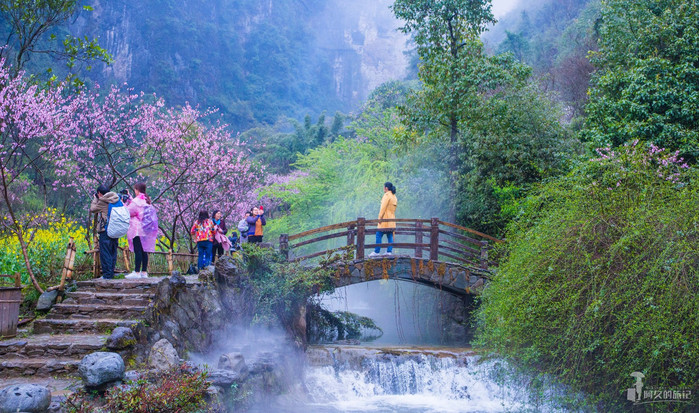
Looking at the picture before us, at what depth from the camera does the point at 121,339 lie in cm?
725

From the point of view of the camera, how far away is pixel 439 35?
55.6ft

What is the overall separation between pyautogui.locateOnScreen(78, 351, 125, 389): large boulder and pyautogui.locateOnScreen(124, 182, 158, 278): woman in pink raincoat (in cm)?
319

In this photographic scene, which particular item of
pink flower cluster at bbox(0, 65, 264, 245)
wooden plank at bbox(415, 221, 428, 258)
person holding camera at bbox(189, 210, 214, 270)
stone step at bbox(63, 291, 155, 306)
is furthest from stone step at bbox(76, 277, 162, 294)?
wooden plank at bbox(415, 221, 428, 258)

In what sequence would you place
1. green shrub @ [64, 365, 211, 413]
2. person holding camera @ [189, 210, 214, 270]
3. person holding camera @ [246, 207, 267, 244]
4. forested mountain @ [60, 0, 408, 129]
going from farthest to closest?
forested mountain @ [60, 0, 408, 129]
person holding camera @ [246, 207, 267, 244]
person holding camera @ [189, 210, 214, 270]
green shrub @ [64, 365, 211, 413]

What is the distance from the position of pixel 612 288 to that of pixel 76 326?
755 cm

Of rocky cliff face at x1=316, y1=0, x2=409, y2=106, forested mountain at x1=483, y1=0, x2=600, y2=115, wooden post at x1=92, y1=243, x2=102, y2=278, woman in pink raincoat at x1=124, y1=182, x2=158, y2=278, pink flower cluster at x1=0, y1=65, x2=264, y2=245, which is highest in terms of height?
rocky cliff face at x1=316, y1=0, x2=409, y2=106

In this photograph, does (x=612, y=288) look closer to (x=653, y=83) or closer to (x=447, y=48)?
(x=653, y=83)

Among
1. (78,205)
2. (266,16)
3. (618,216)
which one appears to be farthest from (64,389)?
(266,16)

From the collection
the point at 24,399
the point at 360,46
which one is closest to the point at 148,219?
the point at 24,399

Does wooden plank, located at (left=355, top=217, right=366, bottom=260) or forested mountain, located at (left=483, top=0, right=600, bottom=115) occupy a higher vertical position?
forested mountain, located at (left=483, top=0, right=600, bottom=115)

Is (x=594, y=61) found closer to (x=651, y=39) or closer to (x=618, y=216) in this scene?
(x=651, y=39)

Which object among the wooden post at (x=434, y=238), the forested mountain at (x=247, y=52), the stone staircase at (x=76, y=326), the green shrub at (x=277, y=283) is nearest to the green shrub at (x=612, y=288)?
the wooden post at (x=434, y=238)

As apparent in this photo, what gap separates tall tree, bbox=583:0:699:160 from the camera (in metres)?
11.9

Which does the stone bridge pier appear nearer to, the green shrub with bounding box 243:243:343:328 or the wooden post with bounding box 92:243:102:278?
the green shrub with bounding box 243:243:343:328
